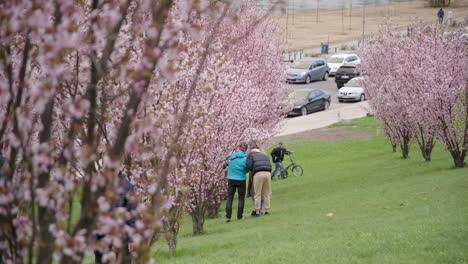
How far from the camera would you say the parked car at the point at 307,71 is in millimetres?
54969

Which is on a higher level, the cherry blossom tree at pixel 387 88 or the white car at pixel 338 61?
the cherry blossom tree at pixel 387 88

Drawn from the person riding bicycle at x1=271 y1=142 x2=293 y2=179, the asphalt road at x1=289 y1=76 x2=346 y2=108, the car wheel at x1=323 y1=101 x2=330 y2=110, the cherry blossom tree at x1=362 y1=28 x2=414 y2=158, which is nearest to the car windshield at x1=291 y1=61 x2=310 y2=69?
the asphalt road at x1=289 y1=76 x2=346 y2=108

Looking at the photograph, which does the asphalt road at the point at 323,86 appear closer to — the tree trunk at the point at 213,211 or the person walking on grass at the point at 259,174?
the tree trunk at the point at 213,211

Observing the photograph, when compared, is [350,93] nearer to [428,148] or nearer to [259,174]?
[428,148]

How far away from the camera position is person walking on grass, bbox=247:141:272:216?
16.9 meters

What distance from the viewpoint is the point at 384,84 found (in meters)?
26.6

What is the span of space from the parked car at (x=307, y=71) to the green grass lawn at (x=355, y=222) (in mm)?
28287

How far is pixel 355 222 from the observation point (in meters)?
14.2

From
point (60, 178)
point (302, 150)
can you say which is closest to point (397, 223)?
point (60, 178)

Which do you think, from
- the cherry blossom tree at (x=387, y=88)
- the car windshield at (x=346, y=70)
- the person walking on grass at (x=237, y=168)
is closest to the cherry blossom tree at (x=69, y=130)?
the person walking on grass at (x=237, y=168)

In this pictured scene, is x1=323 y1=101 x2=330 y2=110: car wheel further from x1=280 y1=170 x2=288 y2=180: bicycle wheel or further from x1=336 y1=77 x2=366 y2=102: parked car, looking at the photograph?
x1=280 y1=170 x2=288 y2=180: bicycle wheel

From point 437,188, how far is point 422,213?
145 inches

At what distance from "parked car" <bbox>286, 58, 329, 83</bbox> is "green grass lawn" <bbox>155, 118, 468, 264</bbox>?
2829 centimetres

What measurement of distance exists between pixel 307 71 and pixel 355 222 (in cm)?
4177
